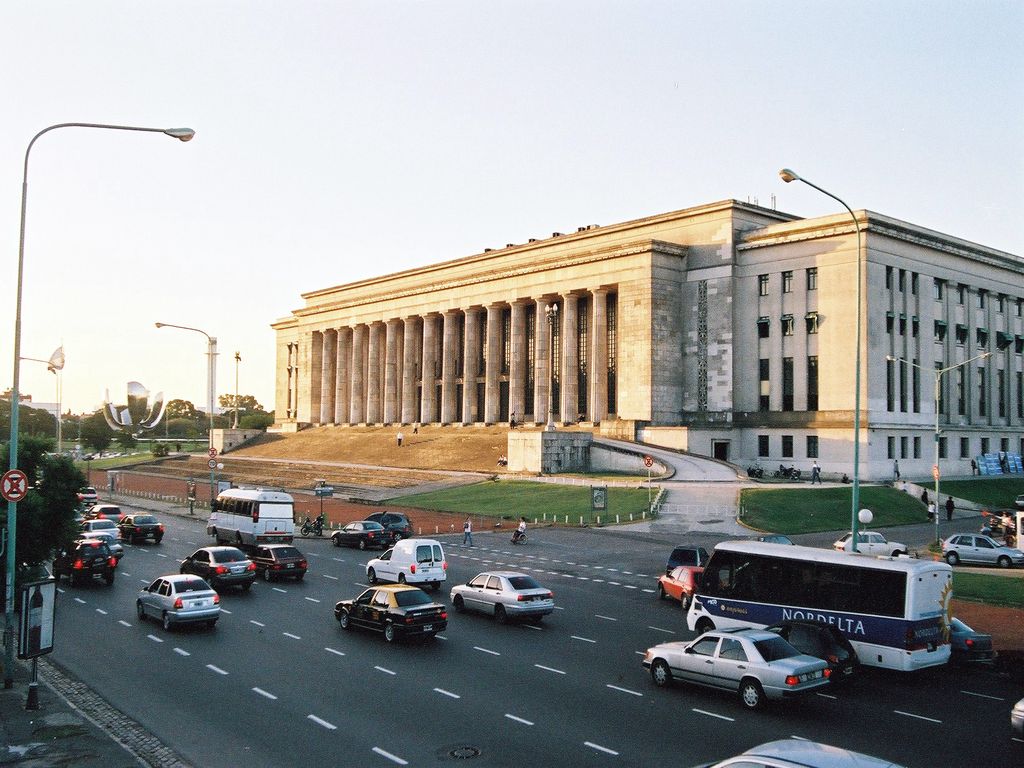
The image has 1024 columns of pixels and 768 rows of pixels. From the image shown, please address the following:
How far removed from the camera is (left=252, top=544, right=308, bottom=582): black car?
34625mm

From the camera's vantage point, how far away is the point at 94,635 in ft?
80.6

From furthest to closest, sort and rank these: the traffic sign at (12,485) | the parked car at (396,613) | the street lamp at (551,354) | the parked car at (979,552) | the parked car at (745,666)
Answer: the street lamp at (551,354) → the parked car at (979,552) → the parked car at (396,613) → the traffic sign at (12,485) → the parked car at (745,666)

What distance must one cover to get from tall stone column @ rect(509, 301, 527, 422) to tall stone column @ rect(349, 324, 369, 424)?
34385mm

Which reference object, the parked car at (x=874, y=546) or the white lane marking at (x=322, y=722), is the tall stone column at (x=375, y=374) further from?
the white lane marking at (x=322, y=722)

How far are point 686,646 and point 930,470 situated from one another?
6790 centimetres

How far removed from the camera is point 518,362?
99.5 meters

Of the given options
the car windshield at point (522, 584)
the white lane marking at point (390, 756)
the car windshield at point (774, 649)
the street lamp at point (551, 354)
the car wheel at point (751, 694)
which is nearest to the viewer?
the white lane marking at point (390, 756)

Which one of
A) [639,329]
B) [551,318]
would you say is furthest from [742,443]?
[551,318]

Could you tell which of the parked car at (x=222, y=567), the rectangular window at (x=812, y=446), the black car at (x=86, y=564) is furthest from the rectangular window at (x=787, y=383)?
the black car at (x=86, y=564)

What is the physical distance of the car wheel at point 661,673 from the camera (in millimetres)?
19312

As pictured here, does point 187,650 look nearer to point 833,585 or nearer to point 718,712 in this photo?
point 718,712

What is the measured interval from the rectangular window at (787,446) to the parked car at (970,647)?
57.7 m

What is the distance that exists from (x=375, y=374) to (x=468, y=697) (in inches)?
4227

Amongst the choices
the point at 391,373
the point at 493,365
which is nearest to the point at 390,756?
the point at 493,365
